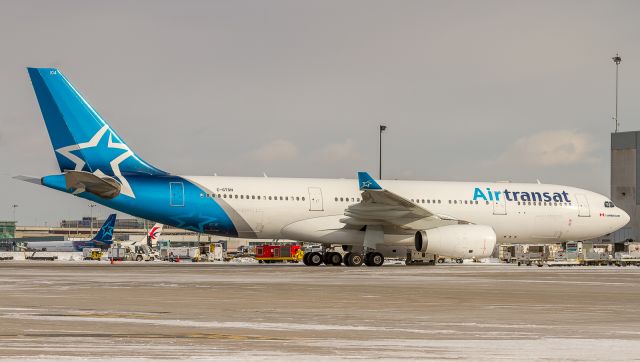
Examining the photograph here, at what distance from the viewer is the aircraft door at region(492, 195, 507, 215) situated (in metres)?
50.2

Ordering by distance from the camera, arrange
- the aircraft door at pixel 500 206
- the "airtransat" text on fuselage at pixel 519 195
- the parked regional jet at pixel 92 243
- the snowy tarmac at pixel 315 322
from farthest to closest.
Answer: the parked regional jet at pixel 92 243 → the "airtransat" text on fuselage at pixel 519 195 → the aircraft door at pixel 500 206 → the snowy tarmac at pixel 315 322

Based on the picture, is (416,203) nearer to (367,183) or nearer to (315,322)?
(367,183)

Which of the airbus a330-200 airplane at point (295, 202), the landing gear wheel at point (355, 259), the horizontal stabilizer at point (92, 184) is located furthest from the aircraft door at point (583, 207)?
the horizontal stabilizer at point (92, 184)

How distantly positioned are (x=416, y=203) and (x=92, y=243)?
7009cm

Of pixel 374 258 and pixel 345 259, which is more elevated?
pixel 374 258

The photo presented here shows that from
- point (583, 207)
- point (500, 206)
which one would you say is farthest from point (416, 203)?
point (583, 207)

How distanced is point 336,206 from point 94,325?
109 feet

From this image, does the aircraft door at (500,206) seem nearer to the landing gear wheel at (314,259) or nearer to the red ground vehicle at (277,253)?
the landing gear wheel at (314,259)

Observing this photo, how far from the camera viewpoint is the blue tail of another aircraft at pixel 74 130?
43.2 metres

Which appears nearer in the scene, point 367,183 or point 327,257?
point 367,183

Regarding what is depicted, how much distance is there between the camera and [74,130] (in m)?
43.4

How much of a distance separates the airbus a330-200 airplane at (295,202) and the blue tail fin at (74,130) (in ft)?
0.15

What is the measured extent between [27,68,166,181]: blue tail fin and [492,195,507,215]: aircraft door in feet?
59.8

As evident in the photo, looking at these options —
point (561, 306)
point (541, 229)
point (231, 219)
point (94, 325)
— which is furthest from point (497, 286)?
point (541, 229)
